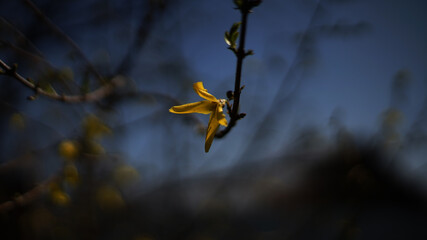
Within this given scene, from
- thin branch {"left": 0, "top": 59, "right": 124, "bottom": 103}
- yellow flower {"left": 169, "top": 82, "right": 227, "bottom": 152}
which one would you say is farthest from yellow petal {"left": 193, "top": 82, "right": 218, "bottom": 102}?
thin branch {"left": 0, "top": 59, "right": 124, "bottom": 103}

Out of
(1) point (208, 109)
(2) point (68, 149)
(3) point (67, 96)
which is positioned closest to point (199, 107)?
(1) point (208, 109)

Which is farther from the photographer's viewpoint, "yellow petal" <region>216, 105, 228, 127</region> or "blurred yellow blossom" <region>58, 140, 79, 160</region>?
"blurred yellow blossom" <region>58, 140, 79, 160</region>

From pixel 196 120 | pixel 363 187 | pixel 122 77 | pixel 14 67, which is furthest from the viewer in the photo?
pixel 363 187

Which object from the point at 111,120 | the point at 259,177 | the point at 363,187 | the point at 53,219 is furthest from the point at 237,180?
the point at 53,219

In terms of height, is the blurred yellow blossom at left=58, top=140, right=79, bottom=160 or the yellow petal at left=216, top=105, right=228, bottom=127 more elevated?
the blurred yellow blossom at left=58, top=140, right=79, bottom=160

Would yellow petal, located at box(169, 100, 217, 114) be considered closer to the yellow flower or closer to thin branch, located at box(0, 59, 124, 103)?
the yellow flower

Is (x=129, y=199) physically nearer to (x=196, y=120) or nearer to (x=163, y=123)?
(x=163, y=123)
